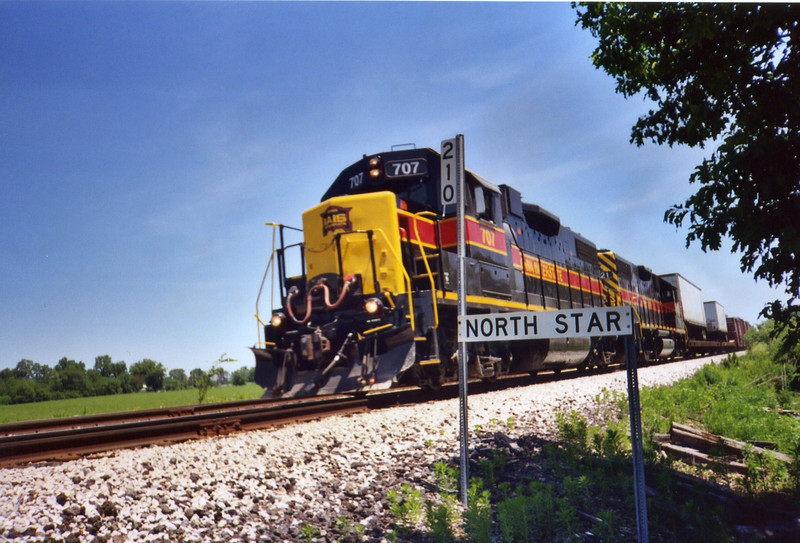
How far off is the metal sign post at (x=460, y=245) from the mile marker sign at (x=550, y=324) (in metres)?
0.19

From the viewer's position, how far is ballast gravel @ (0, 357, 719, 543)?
349cm

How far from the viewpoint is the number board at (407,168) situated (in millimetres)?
9156

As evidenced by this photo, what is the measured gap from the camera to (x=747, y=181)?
4422 millimetres

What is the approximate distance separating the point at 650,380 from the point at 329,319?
26.1 feet

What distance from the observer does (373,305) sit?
25.9 feet

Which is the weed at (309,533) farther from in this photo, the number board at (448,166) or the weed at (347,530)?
the number board at (448,166)

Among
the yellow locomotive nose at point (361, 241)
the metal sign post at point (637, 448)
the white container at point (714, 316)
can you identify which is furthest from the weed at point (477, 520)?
the white container at point (714, 316)

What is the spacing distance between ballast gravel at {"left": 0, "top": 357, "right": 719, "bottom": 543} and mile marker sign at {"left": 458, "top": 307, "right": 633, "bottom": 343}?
4.68 feet

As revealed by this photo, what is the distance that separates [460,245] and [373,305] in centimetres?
363

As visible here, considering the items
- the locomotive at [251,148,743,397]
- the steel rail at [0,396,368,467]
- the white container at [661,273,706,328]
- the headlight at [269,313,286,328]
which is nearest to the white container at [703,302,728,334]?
the white container at [661,273,706,328]

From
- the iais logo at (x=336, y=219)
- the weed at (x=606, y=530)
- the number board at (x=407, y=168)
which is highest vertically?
the number board at (x=407, y=168)

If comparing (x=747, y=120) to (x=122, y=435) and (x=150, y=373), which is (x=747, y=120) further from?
(x=150, y=373)

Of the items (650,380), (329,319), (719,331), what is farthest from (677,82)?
(719,331)

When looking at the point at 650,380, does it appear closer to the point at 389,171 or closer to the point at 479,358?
the point at 479,358
